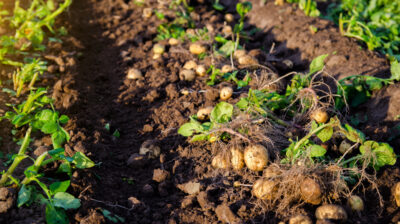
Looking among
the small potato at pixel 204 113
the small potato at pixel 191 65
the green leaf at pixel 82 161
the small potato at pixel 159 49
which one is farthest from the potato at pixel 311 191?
the small potato at pixel 159 49

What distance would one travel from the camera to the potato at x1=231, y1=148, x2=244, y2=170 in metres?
2.08

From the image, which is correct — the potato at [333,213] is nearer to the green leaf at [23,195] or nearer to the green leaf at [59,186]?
the green leaf at [59,186]

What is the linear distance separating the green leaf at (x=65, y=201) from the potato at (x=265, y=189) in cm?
91

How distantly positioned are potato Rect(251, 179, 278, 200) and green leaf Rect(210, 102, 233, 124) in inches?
18.8

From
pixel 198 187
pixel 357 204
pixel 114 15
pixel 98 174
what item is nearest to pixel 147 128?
pixel 98 174

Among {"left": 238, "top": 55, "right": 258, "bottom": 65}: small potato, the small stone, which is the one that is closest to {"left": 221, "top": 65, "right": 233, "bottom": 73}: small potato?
{"left": 238, "top": 55, "right": 258, "bottom": 65}: small potato

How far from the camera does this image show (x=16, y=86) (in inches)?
107

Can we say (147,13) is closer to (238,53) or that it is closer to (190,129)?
(238,53)

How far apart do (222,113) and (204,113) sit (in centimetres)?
25

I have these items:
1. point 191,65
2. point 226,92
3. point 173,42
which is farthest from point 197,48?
point 226,92

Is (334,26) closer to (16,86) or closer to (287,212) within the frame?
(287,212)

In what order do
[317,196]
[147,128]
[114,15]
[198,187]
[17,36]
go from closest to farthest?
[317,196] → [198,187] → [147,128] → [17,36] → [114,15]

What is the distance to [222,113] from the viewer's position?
224 cm

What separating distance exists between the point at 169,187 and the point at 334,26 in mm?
2592
